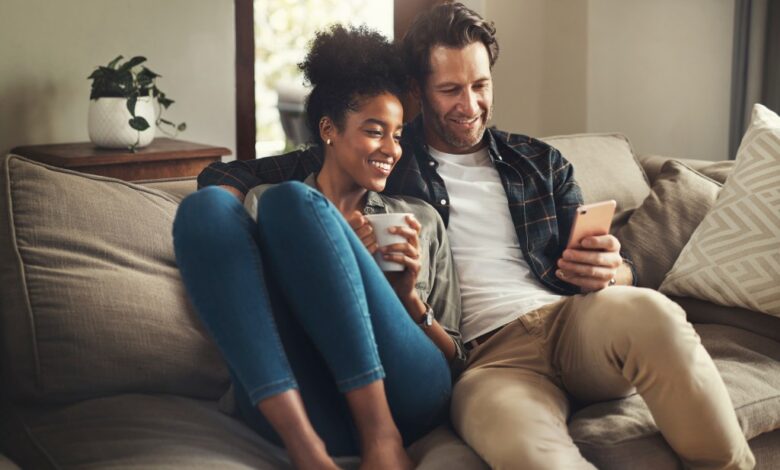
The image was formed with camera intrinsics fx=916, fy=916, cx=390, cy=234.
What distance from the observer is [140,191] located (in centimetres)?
183

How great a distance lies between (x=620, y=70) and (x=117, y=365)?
265cm

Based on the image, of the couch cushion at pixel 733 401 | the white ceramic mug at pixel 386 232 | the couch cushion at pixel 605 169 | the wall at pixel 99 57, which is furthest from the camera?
the wall at pixel 99 57

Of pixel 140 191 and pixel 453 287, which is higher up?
pixel 140 191

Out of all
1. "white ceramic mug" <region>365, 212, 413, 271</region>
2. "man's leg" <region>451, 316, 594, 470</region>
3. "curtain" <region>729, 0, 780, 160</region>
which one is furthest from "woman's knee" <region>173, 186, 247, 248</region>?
"curtain" <region>729, 0, 780, 160</region>

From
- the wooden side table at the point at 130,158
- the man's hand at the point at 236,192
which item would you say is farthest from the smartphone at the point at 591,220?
the wooden side table at the point at 130,158

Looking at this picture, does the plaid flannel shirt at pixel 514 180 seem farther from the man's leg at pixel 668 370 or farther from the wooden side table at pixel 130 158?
the wooden side table at pixel 130 158

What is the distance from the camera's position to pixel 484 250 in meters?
1.99

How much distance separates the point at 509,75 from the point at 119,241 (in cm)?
238

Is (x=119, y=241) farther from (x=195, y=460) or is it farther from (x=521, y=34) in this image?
(x=521, y=34)

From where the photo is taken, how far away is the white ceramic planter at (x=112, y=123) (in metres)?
2.98

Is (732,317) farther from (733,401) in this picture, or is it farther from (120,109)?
(120,109)

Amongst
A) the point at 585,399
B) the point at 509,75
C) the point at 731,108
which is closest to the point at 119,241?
the point at 585,399

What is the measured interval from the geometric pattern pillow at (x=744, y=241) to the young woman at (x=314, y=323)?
0.75m

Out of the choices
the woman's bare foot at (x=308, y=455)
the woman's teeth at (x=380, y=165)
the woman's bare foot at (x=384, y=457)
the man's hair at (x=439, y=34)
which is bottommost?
the woman's bare foot at (x=384, y=457)
